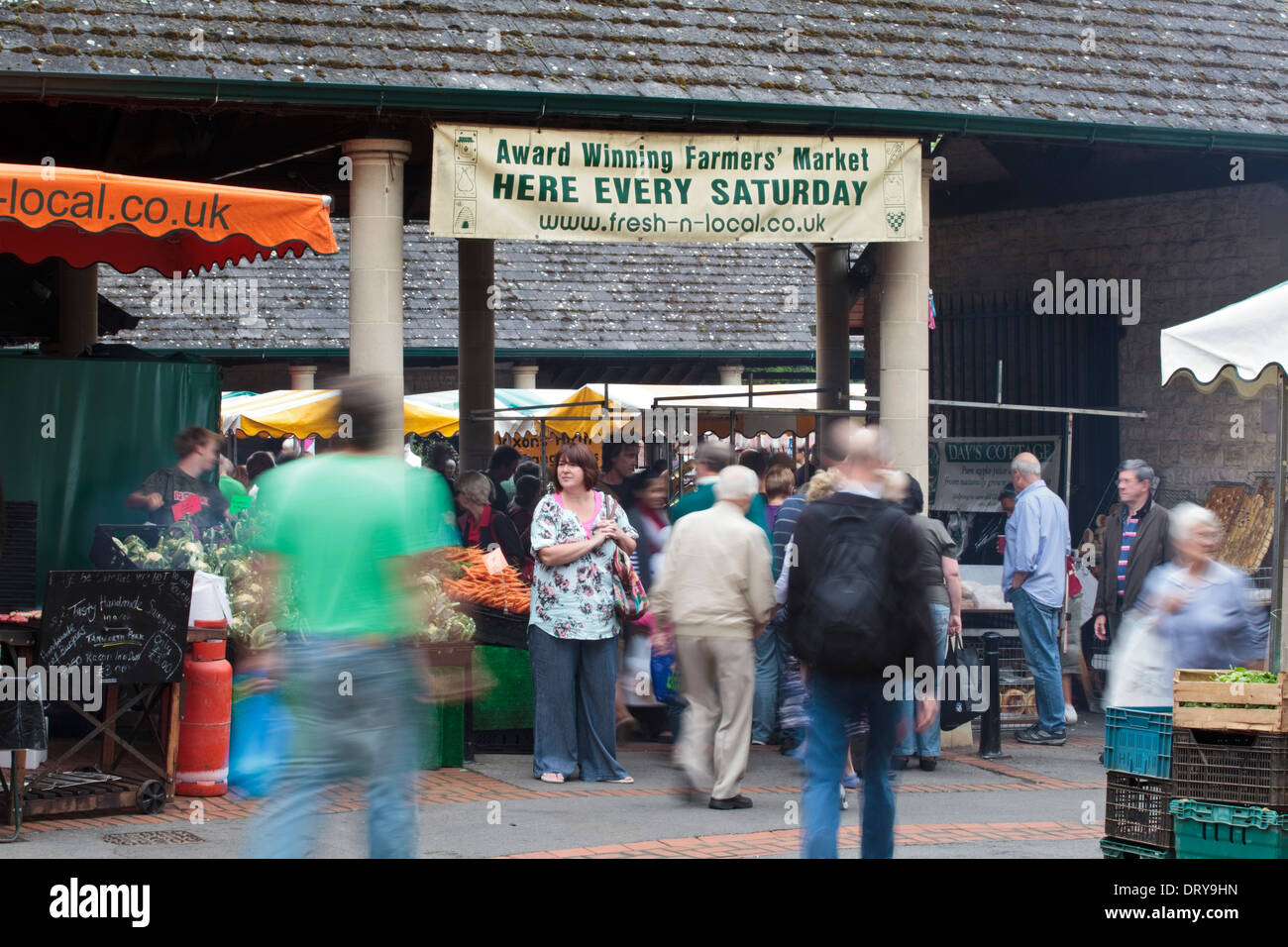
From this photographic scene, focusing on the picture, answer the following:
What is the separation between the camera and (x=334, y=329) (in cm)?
2438

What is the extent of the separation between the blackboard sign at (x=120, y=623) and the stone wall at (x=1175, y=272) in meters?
9.63

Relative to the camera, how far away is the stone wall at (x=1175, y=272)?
47.2 feet

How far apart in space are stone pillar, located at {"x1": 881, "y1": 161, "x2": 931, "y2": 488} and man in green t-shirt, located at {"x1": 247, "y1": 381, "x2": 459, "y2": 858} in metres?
6.90

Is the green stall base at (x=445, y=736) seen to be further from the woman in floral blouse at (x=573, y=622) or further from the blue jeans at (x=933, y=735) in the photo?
the blue jeans at (x=933, y=735)

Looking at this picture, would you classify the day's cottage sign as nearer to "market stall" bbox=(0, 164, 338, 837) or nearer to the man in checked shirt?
"market stall" bbox=(0, 164, 338, 837)

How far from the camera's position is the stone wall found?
14.4 meters

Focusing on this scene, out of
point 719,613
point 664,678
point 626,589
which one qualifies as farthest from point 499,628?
point 719,613

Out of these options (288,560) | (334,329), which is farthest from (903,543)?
(334,329)

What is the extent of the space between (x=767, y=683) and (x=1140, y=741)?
4067 mm

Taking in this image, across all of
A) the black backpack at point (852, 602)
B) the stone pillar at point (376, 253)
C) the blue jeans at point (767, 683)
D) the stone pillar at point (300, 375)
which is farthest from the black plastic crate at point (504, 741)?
the stone pillar at point (300, 375)

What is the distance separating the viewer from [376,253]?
431 inches

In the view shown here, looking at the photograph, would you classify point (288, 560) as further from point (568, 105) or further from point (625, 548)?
point (568, 105)

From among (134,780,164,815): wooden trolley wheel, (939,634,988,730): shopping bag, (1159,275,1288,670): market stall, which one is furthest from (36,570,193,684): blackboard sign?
(1159,275,1288,670): market stall
